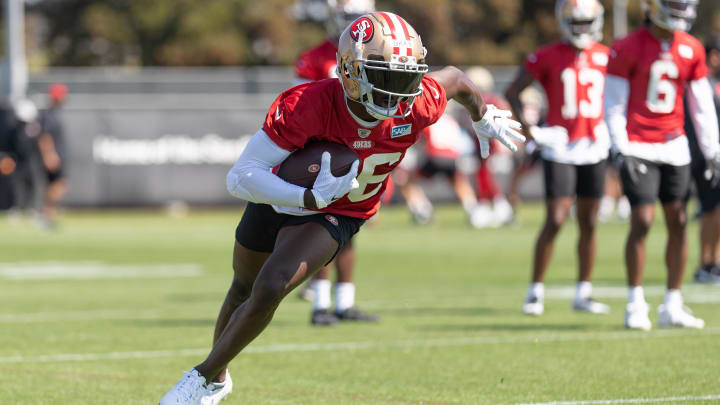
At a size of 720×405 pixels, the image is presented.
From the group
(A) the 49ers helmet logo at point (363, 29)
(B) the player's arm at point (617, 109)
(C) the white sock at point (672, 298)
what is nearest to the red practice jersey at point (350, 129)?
(A) the 49ers helmet logo at point (363, 29)

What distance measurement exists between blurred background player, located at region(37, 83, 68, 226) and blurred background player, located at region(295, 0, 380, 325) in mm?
11586

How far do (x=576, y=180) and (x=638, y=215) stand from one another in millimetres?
1102

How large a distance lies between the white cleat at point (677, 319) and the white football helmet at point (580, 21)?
2.28 meters

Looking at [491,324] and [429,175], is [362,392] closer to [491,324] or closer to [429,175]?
[491,324]

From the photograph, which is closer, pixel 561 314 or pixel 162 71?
A: pixel 561 314

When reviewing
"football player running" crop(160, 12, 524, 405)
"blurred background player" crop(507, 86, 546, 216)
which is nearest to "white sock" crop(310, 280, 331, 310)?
"football player running" crop(160, 12, 524, 405)

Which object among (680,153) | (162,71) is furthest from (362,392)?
(162,71)

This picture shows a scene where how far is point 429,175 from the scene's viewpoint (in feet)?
65.5

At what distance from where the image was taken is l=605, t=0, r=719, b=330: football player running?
8195 mm

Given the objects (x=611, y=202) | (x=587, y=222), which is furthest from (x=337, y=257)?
(x=611, y=202)

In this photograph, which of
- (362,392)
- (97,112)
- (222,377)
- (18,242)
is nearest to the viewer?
(222,377)

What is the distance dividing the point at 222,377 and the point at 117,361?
1.74 meters

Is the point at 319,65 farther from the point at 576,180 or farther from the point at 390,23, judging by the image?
the point at 390,23

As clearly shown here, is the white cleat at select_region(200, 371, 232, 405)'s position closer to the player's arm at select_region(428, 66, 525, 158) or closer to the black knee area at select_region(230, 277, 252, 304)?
the black knee area at select_region(230, 277, 252, 304)
